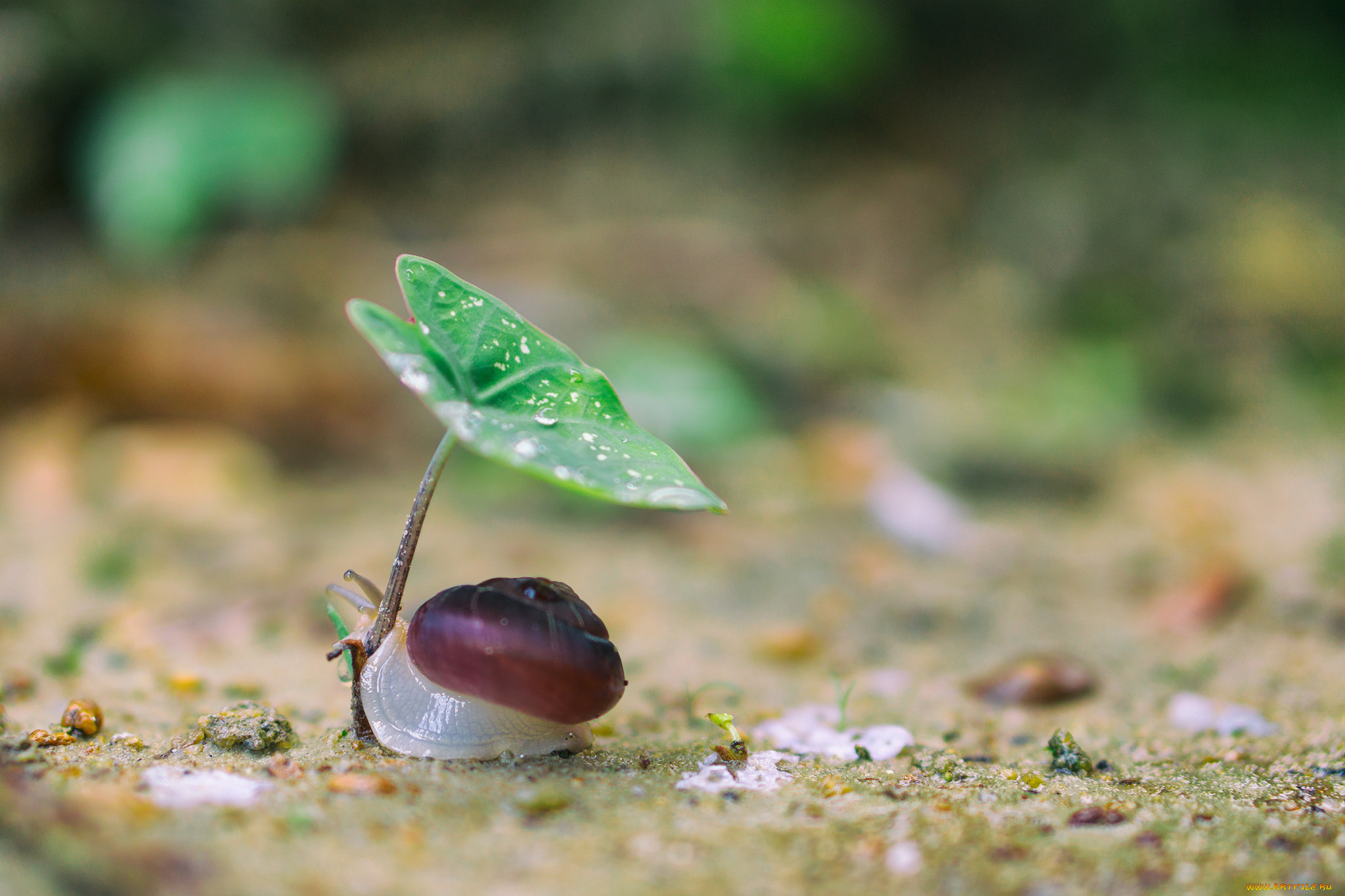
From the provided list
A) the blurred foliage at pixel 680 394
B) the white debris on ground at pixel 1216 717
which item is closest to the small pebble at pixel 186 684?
the white debris on ground at pixel 1216 717

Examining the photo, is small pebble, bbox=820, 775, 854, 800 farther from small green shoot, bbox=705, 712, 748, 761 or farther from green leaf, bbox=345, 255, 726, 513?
green leaf, bbox=345, 255, 726, 513

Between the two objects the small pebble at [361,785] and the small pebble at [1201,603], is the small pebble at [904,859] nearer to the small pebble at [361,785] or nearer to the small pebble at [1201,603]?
the small pebble at [361,785]

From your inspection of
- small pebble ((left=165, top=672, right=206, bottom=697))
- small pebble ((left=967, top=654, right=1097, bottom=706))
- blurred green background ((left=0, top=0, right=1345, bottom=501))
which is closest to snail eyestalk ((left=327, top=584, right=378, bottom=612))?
small pebble ((left=165, top=672, right=206, bottom=697))

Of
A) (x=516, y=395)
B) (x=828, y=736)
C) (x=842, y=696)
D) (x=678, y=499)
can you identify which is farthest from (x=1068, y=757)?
(x=516, y=395)

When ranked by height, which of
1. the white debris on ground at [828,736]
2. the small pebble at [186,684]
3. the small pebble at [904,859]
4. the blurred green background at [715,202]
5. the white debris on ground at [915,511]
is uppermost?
the blurred green background at [715,202]

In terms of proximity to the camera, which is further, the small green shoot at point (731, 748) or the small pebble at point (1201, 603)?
the small pebble at point (1201, 603)

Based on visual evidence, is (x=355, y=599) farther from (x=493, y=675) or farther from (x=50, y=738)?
(x=50, y=738)
